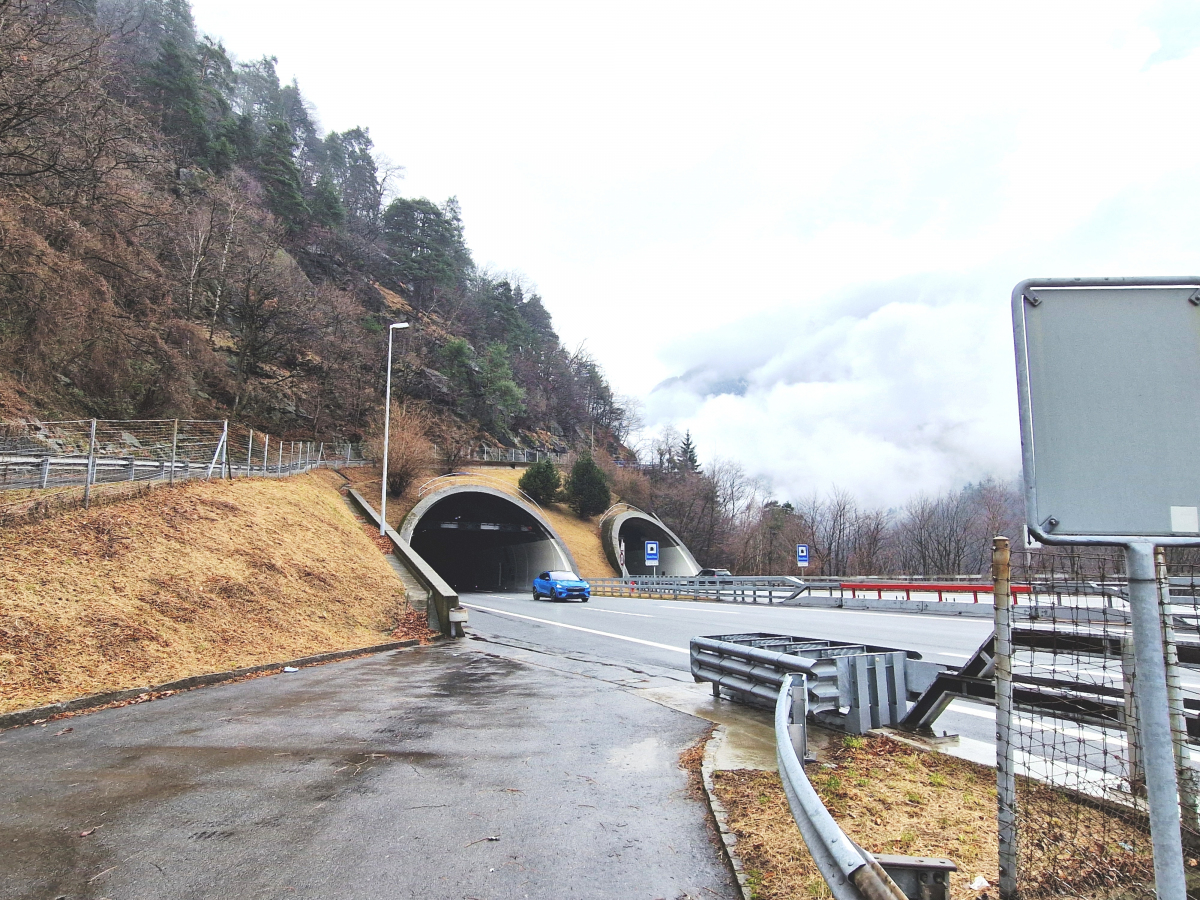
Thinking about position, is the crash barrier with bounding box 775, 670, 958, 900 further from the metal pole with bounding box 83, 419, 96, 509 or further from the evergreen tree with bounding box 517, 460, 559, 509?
the evergreen tree with bounding box 517, 460, 559, 509

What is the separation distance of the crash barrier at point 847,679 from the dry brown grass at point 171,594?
7566mm

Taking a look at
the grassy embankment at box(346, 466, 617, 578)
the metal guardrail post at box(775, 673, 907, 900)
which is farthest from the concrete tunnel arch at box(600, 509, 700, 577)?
the metal guardrail post at box(775, 673, 907, 900)

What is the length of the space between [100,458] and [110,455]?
2659 mm

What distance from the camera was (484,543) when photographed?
5600 centimetres

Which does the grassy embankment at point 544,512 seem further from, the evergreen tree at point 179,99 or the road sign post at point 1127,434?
the road sign post at point 1127,434

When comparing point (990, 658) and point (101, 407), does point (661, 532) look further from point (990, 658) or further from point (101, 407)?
point (990, 658)

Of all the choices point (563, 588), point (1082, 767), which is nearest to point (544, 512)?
point (563, 588)

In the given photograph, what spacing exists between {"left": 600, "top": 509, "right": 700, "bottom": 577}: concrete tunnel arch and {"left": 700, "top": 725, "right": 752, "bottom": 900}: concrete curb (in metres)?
46.6

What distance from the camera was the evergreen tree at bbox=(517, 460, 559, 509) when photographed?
179 ft

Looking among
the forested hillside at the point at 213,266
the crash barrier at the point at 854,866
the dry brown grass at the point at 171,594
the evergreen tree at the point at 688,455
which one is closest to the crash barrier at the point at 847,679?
the crash barrier at the point at 854,866

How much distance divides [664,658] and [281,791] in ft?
26.7

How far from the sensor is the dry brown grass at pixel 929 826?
11.3 ft

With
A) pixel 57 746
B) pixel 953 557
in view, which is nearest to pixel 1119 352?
pixel 57 746

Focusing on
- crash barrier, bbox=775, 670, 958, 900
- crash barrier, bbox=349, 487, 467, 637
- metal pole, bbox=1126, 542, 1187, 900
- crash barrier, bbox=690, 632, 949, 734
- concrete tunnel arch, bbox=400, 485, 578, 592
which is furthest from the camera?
concrete tunnel arch, bbox=400, 485, 578, 592
